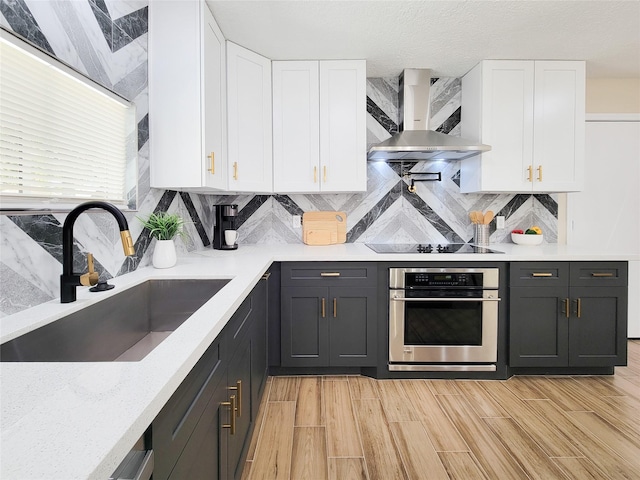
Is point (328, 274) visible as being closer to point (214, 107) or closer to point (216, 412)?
point (214, 107)

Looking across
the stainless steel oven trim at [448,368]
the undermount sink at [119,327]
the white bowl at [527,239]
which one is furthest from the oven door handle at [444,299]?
the undermount sink at [119,327]

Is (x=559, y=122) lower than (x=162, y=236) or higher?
higher

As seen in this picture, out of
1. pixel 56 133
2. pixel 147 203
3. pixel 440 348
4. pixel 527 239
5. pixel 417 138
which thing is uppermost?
pixel 417 138

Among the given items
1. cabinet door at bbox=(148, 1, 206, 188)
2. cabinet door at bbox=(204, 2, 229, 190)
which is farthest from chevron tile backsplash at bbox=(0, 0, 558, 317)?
cabinet door at bbox=(204, 2, 229, 190)

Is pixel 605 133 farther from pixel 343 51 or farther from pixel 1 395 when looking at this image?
pixel 1 395

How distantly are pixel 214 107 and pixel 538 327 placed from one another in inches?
106

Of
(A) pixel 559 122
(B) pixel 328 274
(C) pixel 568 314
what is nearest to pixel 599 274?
(C) pixel 568 314

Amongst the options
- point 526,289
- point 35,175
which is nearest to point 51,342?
point 35,175

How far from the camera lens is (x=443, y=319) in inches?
102

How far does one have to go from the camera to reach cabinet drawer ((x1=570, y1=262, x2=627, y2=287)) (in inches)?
102

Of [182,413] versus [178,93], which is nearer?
[182,413]

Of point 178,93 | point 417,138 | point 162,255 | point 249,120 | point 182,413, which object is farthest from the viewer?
point 417,138

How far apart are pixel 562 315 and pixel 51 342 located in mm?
2955

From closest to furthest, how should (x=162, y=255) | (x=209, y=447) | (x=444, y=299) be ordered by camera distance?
(x=209, y=447) → (x=162, y=255) → (x=444, y=299)
